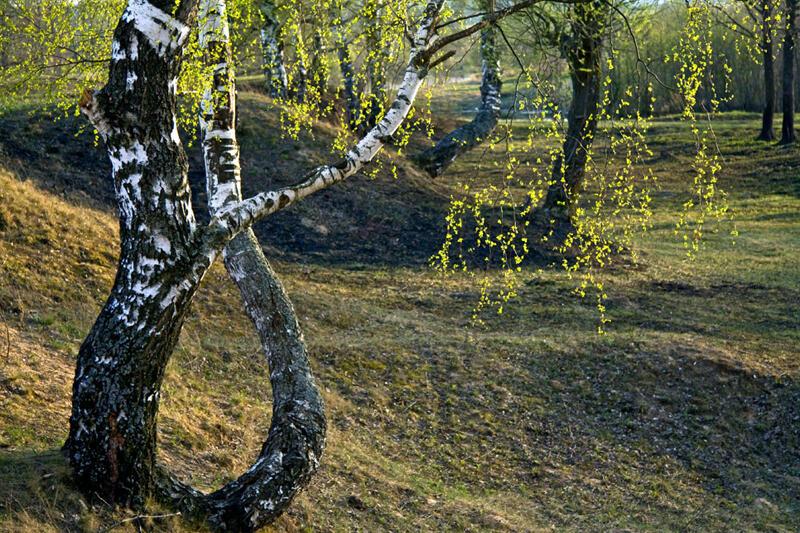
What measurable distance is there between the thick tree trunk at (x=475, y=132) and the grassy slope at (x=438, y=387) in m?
7.41

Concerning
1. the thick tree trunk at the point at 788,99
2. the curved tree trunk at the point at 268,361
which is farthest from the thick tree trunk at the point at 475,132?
the curved tree trunk at the point at 268,361

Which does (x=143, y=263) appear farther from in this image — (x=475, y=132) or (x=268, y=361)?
(x=475, y=132)

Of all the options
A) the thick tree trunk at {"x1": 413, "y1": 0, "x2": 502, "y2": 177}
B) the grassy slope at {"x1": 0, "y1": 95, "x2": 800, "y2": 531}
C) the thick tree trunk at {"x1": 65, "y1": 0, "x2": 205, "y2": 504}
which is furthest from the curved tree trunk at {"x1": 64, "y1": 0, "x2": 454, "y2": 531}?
the thick tree trunk at {"x1": 413, "y1": 0, "x2": 502, "y2": 177}

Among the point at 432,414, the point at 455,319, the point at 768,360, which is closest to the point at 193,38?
the point at 432,414

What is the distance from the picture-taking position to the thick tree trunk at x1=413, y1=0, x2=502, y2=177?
1029 inches

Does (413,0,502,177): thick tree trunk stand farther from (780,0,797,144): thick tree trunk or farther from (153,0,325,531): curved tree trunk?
(153,0,325,531): curved tree trunk

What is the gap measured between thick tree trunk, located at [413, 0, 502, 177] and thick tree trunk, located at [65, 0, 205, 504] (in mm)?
18869

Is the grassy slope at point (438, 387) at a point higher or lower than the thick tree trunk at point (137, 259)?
lower

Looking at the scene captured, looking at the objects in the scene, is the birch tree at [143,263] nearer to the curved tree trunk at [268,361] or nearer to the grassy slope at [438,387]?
the curved tree trunk at [268,361]

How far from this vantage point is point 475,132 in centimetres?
2853

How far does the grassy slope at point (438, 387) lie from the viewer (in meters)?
9.16

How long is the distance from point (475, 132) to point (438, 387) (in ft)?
55.9

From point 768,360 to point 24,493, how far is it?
456 inches

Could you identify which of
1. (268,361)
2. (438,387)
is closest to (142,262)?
(268,361)
